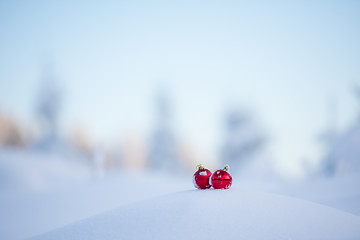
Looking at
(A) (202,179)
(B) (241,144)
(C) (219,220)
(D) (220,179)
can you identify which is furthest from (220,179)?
(B) (241,144)

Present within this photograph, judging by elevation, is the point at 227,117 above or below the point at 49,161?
above

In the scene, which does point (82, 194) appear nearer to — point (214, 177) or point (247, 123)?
point (214, 177)

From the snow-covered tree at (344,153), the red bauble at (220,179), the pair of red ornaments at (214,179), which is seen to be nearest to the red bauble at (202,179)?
the pair of red ornaments at (214,179)

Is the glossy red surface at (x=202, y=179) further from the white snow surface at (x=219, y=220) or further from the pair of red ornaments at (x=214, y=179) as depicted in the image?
the white snow surface at (x=219, y=220)

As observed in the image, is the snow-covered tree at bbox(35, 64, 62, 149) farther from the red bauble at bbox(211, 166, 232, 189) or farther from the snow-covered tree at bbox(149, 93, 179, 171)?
the red bauble at bbox(211, 166, 232, 189)

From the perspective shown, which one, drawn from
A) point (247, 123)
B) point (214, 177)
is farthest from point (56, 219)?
point (247, 123)

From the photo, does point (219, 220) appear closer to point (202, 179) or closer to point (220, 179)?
point (220, 179)
